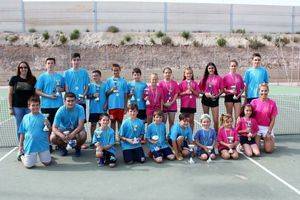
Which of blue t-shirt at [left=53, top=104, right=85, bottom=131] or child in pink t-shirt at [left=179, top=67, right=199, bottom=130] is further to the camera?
Result: child in pink t-shirt at [left=179, top=67, right=199, bottom=130]

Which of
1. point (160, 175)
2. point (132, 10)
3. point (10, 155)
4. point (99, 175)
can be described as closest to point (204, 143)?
point (160, 175)

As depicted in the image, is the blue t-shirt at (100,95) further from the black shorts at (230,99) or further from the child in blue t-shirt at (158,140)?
the black shorts at (230,99)

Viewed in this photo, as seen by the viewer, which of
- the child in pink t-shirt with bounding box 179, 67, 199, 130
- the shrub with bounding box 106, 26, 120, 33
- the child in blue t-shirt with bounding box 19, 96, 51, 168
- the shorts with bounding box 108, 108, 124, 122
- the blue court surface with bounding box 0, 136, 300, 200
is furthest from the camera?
the shrub with bounding box 106, 26, 120, 33

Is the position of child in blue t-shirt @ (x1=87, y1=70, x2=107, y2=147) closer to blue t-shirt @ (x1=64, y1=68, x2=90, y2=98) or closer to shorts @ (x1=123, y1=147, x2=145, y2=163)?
blue t-shirt @ (x1=64, y1=68, x2=90, y2=98)

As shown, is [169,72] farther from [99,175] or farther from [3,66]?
[3,66]

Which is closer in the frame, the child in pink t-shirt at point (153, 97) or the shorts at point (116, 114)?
the child in pink t-shirt at point (153, 97)

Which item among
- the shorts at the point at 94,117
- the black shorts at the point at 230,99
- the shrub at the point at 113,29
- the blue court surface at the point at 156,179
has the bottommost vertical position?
the blue court surface at the point at 156,179

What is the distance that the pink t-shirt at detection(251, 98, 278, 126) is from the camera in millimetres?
7969

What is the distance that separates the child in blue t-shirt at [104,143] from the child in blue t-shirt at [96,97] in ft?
3.35

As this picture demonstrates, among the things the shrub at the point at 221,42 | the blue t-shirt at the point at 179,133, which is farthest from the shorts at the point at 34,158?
the shrub at the point at 221,42

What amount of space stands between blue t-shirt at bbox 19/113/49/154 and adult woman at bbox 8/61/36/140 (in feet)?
1.80

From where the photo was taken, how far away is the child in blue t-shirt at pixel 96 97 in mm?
8031

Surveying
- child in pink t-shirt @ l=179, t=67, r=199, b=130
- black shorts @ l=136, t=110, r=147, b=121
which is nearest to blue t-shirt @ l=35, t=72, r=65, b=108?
black shorts @ l=136, t=110, r=147, b=121

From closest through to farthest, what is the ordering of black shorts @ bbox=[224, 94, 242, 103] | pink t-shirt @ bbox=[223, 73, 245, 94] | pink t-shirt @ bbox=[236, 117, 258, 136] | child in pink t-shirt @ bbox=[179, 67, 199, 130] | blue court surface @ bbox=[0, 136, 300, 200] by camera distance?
blue court surface @ bbox=[0, 136, 300, 200] < pink t-shirt @ bbox=[236, 117, 258, 136] < child in pink t-shirt @ bbox=[179, 67, 199, 130] < pink t-shirt @ bbox=[223, 73, 245, 94] < black shorts @ bbox=[224, 94, 242, 103]
